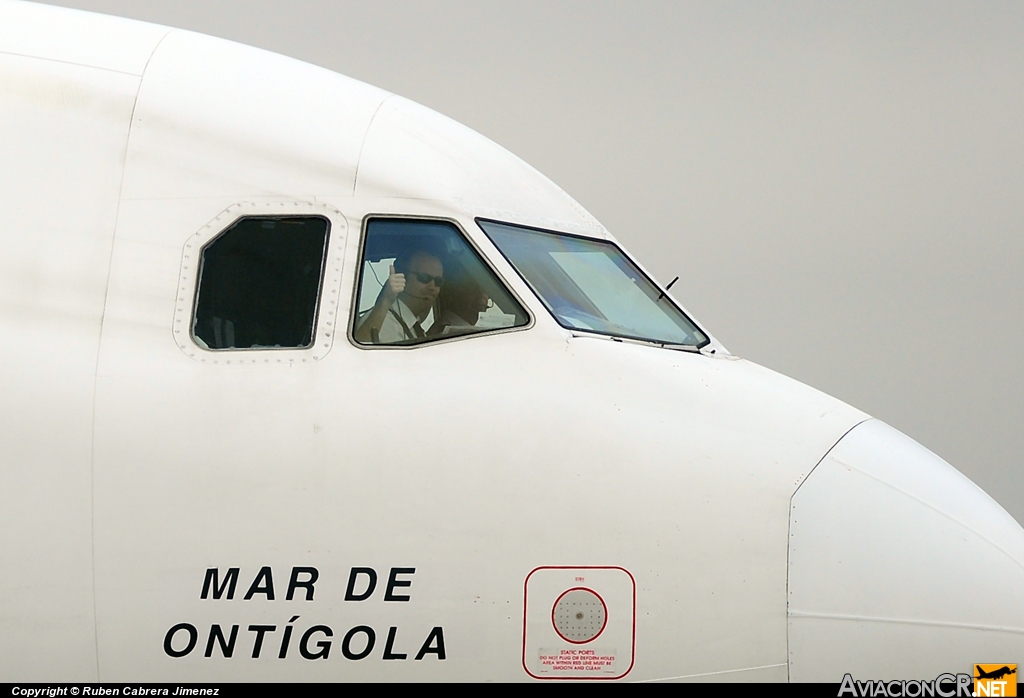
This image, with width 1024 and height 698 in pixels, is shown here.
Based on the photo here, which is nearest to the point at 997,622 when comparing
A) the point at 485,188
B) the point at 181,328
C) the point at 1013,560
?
the point at 1013,560

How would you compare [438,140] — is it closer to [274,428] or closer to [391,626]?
[274,428]

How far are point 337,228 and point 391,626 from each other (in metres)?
1.75

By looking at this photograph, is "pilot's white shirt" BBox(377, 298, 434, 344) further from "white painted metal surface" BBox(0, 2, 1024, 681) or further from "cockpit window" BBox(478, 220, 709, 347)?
"cockpit window" BBox(478, 220, 709, 347)

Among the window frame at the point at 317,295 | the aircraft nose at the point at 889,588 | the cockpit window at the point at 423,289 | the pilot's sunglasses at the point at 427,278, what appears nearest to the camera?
the aircraft nose at the point at 889,588

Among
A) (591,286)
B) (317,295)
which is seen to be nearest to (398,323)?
(317,295)

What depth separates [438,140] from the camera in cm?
506

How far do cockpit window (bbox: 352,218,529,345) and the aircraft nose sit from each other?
1.55m

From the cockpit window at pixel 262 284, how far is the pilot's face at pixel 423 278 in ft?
1.31

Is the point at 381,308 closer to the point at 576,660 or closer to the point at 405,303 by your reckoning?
the point at 405,303

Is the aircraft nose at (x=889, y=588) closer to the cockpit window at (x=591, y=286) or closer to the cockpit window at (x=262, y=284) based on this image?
the cockpit window at (x=591, y=286)

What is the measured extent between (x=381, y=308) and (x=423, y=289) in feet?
0.72

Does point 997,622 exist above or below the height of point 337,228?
below

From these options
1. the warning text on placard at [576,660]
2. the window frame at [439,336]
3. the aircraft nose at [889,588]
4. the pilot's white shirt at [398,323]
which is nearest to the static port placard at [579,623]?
the warning text on placard at [576,660]

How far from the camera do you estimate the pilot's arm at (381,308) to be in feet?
15.3
